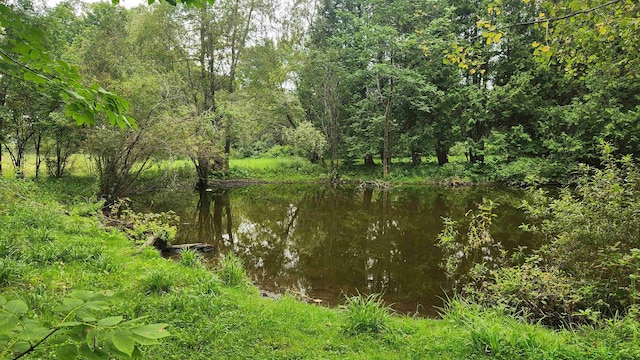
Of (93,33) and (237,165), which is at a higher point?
(93,33)

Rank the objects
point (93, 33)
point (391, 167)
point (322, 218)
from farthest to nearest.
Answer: point (391, 167) < point (93, 33) < point (322, 218)

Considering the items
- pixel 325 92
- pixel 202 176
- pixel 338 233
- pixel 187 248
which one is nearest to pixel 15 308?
pixel 187 248

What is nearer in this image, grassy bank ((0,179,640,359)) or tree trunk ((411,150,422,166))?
grassy bank ((0,179,640,359))

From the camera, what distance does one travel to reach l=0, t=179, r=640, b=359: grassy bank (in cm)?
374

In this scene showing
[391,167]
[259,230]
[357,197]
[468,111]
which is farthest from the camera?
[391,167]

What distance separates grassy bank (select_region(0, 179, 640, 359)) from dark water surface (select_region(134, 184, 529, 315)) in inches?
73.7

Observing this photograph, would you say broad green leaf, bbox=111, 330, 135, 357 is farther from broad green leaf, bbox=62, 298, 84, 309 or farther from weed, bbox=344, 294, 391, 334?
weed, bbox=344, 294, 391, 334

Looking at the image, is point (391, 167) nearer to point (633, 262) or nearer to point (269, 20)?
point (269, 20)

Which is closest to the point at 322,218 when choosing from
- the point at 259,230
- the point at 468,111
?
the point at 259,230

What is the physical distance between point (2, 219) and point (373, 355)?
24.4 ft

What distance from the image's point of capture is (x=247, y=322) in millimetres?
4469

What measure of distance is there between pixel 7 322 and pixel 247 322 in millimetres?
3499

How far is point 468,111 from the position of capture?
2453 cm

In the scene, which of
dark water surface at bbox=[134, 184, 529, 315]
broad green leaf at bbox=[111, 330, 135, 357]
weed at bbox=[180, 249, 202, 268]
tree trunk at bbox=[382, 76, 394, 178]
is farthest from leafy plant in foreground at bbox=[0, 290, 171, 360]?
tree trunk at bbox=[382, 76, 394, 178]
